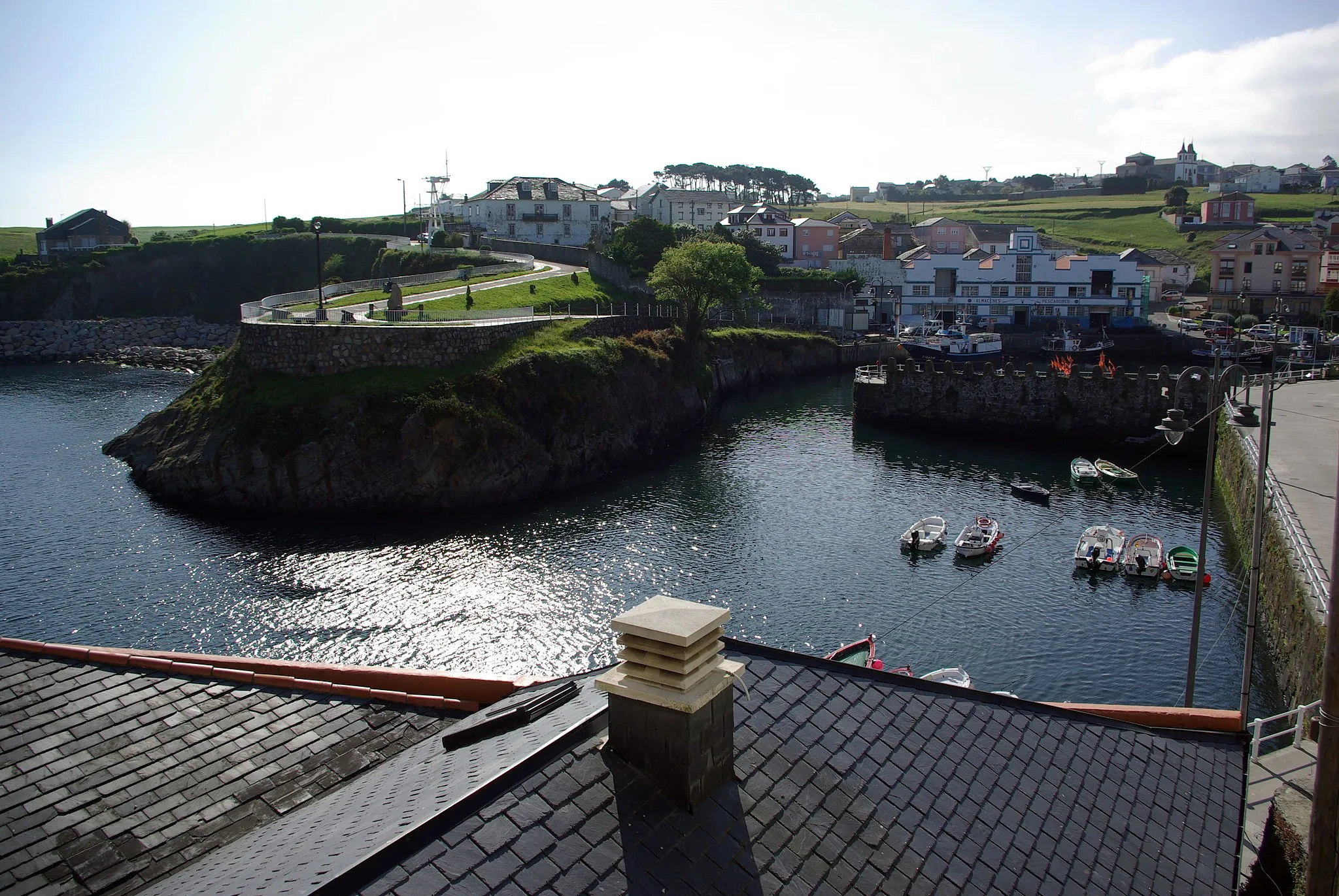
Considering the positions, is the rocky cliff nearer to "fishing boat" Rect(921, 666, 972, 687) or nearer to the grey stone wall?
the grey stone wall

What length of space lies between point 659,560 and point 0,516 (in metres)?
31.9

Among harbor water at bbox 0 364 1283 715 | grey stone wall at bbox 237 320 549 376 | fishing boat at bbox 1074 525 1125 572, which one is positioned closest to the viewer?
harbor water at bbox 0 364 1283 715

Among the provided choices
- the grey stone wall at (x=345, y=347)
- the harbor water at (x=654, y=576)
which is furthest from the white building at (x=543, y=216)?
the harbor water at (x=654, y=576)

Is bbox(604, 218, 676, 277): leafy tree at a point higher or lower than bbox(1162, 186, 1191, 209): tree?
lower

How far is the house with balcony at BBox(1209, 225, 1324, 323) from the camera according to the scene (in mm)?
101188

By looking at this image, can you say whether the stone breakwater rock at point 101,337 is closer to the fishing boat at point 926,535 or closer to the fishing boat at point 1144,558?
the fishing boat at point 926,535

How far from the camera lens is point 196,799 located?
10.3 meters

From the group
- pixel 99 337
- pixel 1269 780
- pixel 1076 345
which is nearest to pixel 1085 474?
pixel 1269 780

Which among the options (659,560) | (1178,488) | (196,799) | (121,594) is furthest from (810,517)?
(196,799)

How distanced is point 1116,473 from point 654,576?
2974 centimetres

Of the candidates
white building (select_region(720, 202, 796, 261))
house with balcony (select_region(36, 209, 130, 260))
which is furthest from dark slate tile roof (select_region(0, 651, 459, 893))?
house with balcony (select_region(36, 209, 130, 260))

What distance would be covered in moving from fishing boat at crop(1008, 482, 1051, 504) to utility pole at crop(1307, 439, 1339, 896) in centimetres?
3940

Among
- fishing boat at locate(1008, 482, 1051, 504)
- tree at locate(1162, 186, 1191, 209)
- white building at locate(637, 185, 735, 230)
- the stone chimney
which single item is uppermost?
tree at locate(1162, 186, 1191, 209)

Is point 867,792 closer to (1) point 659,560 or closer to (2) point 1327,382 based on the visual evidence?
(1) point 659,560
